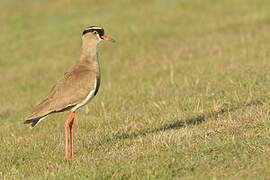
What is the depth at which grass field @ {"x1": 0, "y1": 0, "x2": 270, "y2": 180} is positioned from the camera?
6105mm

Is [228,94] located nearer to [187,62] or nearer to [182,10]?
[187,62]

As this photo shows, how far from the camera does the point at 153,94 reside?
10609mm

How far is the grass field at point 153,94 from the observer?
20.0 ft

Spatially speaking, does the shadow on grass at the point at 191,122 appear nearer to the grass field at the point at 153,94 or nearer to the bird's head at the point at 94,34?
the grass field at the point at 153,94

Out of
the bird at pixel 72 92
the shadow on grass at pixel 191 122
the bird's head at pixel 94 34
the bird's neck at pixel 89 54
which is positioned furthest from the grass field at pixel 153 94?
the bird's head at pixel 94 34

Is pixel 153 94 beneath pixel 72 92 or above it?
beneath

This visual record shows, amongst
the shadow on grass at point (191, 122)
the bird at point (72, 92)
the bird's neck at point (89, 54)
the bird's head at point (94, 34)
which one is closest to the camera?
the bird at point (72, 92)

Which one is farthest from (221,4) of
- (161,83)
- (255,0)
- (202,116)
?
(202,116)

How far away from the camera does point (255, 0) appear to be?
2064cm

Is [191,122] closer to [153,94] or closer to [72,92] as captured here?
[72,92]

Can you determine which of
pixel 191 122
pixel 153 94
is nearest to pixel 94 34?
pixel 191 122

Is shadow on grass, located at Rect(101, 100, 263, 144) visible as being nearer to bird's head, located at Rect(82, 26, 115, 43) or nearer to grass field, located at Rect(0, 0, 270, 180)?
grass field, located at Rect(0, 0, 270, 180)

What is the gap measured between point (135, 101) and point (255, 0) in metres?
12.0

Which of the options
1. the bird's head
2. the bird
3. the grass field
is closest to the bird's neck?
the bird
